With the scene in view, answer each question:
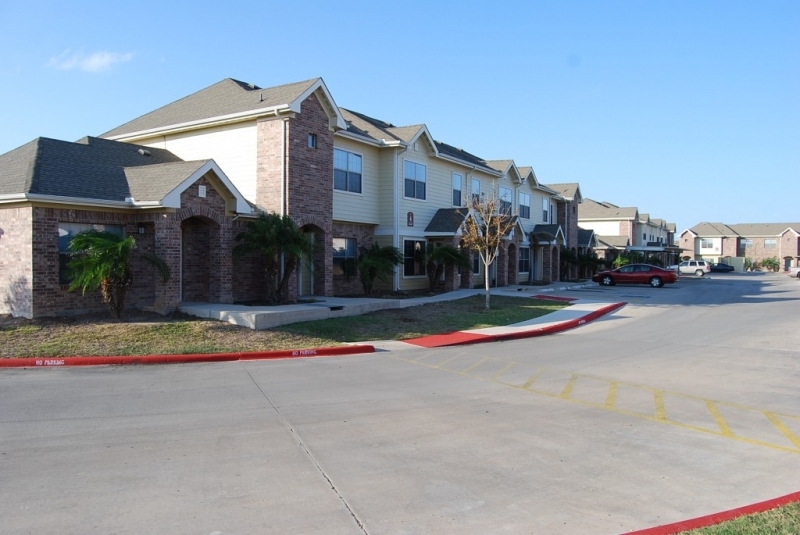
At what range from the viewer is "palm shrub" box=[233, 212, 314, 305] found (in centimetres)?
1761

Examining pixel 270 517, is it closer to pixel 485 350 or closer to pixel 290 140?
pixel 485 350

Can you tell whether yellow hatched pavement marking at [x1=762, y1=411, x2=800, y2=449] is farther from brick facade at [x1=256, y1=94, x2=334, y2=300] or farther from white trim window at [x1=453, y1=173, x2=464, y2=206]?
white trim window at [x1=453, y1=173, x2=464, y2=206]

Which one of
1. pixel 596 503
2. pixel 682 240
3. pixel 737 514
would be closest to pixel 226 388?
pixel 596 503

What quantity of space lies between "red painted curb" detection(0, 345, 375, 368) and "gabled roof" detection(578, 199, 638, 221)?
62.7 m

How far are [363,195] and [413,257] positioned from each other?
423cm

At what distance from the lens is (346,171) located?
2372cm

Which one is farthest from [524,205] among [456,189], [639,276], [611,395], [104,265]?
[611,395]

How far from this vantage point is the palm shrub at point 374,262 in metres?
22.8

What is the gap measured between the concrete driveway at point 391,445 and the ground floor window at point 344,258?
37.7 feet

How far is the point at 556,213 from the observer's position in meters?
46.2

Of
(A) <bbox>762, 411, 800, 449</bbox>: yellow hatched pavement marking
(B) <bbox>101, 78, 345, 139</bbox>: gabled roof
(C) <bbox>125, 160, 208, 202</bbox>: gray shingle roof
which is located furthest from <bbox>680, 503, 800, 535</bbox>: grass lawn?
(B) <bbox>101, 78, 345, 139</bbox>: gabled roof

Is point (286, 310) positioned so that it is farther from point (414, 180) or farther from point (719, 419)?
point (414, 180)

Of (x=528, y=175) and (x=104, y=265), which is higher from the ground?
(x=528, y=175)

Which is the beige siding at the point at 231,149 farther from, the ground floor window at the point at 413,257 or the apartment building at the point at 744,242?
the apartment building at the point at 744,242
